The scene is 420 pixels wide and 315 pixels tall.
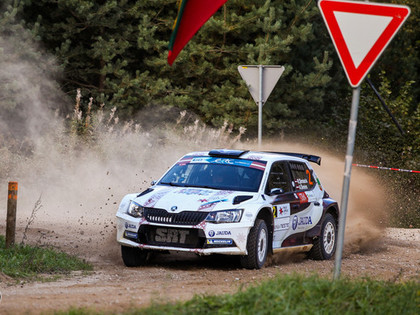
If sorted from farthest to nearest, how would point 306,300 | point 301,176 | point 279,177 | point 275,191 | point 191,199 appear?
point 301,176, point 279,177, point 275,191, point 191,199, point 306,300

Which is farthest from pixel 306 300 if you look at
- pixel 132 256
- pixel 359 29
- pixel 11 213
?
pixel 11 213

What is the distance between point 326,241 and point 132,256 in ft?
12.2

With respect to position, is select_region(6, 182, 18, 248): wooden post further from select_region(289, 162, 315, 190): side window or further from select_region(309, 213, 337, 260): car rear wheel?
select_region(309, 213, 337, 260): car rear wheel

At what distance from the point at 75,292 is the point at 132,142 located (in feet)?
44.9

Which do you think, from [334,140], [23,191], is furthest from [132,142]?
[334,140]

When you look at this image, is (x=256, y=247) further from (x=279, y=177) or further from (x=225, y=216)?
(x=279, y=177)

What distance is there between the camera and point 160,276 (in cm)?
974

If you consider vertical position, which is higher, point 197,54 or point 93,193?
point 197,54

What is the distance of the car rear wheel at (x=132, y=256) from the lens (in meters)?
10.7

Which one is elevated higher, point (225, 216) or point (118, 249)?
point (225, 216)

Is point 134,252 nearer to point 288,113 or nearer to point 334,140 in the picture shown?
point 288,113

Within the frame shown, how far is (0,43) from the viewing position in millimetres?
21203

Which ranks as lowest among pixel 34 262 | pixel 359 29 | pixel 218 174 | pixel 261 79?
pixel 34 262

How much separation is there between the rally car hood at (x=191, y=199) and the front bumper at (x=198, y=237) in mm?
262
